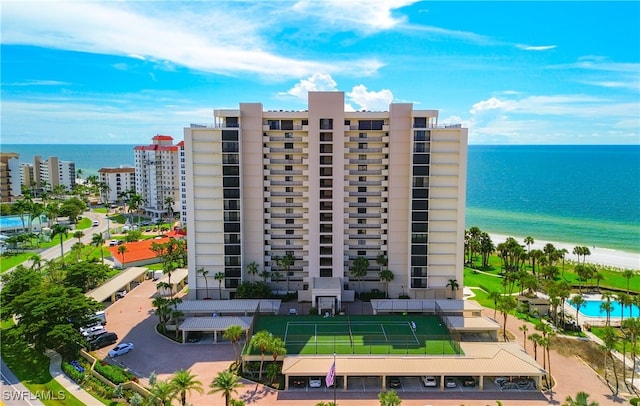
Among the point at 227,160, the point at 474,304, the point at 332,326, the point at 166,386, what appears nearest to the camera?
the point at 166,386

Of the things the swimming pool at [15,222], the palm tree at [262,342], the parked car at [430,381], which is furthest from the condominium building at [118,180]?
the parked car at [430,381]

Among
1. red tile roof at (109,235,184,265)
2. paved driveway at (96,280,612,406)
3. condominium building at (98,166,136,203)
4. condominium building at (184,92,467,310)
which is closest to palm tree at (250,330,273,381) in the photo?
paved driveway at (96,280,612,406)

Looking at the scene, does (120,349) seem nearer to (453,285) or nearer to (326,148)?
(326,148)

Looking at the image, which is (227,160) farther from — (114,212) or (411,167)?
(114,212)

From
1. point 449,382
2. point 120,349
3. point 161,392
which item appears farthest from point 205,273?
point 449,382

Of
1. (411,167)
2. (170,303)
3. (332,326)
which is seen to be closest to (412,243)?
(411,167)

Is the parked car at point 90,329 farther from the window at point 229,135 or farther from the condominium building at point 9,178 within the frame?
the condominium building at point 9,178

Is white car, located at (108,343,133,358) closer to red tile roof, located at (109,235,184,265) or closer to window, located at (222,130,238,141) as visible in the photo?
window, located at (222,130,238,141)
